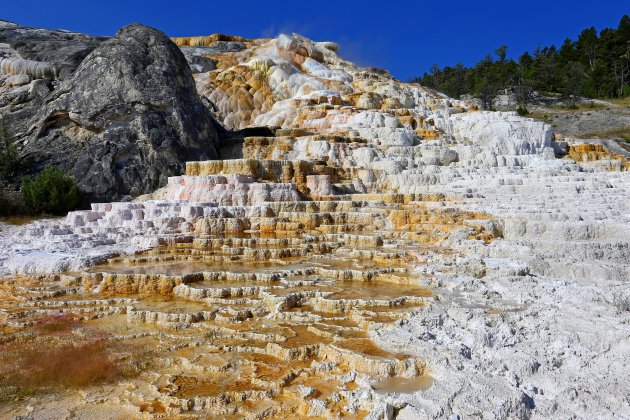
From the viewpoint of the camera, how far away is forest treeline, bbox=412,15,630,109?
3809cm

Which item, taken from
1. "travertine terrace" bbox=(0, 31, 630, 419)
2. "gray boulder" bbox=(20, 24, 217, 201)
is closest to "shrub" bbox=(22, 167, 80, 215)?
"gray boulder" bbox=(20, 24, 217, 201)

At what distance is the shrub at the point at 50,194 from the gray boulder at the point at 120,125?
2.38ft

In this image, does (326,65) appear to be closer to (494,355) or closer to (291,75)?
(291,75)

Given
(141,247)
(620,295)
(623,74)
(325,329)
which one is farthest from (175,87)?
(623,74)

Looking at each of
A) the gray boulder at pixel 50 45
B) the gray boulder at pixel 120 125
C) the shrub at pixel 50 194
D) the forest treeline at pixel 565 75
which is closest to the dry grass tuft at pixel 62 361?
the shrub at pixel 50 194

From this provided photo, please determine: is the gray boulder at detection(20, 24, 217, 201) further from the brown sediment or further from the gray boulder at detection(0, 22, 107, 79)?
the brown sediment

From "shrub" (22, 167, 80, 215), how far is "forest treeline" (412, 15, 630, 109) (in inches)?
1300

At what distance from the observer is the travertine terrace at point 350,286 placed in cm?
356

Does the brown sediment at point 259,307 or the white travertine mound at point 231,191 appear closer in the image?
the brown sediment at point 259,307

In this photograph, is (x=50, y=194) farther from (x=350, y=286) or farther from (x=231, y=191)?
(x=350, y=286)

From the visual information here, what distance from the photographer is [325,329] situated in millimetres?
4984

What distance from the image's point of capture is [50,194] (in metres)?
12.3

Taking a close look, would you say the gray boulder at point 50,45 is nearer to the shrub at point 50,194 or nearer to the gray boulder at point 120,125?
the gray boulder at point 120,125

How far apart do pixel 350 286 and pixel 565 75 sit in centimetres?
4199
